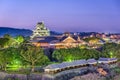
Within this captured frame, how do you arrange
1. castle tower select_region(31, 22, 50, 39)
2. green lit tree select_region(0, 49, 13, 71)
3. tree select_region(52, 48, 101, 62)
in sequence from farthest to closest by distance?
castle tower select_region(31, 22, 50, 39), tree select_region(52, 48, 101, 62), green lit tree select_region(0, 49, 13, 71)

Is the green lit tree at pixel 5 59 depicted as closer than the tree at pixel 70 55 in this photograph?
Yes

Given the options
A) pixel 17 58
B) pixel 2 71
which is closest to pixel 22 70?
pixel 2 71

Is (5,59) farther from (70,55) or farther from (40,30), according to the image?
(40,30)

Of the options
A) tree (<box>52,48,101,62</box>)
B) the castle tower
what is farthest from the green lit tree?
the castle tower

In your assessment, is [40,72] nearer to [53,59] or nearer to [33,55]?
[33,55]

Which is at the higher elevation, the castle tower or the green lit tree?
the castle tower

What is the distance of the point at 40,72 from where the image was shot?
160ft

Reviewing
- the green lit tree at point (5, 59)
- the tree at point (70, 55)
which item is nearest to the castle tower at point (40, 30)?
the tree at point (70, 55)

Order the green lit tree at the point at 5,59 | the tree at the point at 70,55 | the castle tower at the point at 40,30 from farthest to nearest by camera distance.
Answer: the castle tower at the point at 40,30 → the tree at the point at 70,55 → the green lit tree at the point at 5,59

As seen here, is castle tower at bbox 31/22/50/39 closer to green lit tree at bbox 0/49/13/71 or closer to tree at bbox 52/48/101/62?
tree at bbox 52/48/101/62

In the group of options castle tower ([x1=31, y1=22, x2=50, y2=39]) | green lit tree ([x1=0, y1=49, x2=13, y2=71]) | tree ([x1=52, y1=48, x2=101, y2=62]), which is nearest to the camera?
green lit tree ([x1=0, y1=49, x2=13, y2=71])

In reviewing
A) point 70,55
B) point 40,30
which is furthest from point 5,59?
point 40,30

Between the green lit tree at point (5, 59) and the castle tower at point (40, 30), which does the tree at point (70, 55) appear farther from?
the castle tower at point (40, 30)

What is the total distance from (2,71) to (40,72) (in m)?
6.24
